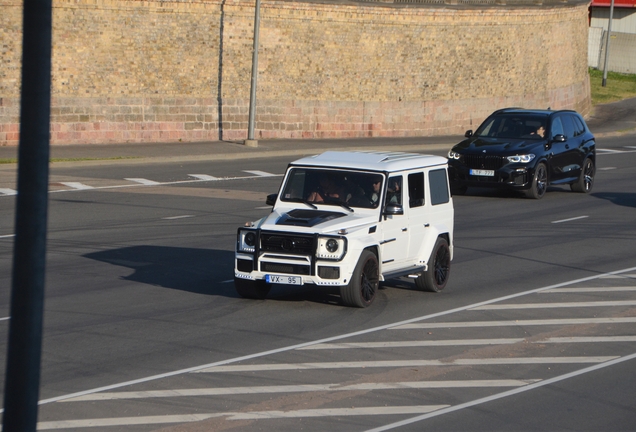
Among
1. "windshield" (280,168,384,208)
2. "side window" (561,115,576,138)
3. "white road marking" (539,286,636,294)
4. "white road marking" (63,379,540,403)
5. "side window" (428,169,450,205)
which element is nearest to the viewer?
"white road marking" (63,379,540,403)

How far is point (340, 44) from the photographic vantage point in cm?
3959

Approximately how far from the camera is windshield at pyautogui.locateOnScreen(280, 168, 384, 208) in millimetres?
13141

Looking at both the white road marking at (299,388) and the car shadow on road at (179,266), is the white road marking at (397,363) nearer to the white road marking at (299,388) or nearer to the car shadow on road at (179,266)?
the white road marking at (299,388)

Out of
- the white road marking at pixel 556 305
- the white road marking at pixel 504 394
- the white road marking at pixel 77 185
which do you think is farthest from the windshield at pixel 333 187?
the white road marking at pixel 77 185

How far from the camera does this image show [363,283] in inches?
496

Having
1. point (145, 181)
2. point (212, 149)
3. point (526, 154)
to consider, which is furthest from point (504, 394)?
point (212, 149)

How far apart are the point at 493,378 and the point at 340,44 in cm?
3085

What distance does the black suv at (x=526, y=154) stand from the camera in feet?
78.3

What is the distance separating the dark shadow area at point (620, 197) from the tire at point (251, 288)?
1350 cm

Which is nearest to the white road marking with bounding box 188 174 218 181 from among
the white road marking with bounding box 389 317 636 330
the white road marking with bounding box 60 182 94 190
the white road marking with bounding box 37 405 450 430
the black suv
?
the white road marking with bounding box 60 182 94 190

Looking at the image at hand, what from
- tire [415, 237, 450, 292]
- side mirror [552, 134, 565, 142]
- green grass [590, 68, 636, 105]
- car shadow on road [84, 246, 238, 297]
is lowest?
car shadow on road [84, 246, 238, 297]

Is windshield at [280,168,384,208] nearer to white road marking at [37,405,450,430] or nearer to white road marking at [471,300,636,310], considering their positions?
white road marking at [471,300,636,310]

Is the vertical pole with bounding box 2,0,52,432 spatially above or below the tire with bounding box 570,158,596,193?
above

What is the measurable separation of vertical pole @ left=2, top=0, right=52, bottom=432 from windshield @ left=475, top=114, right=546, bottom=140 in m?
20.8
